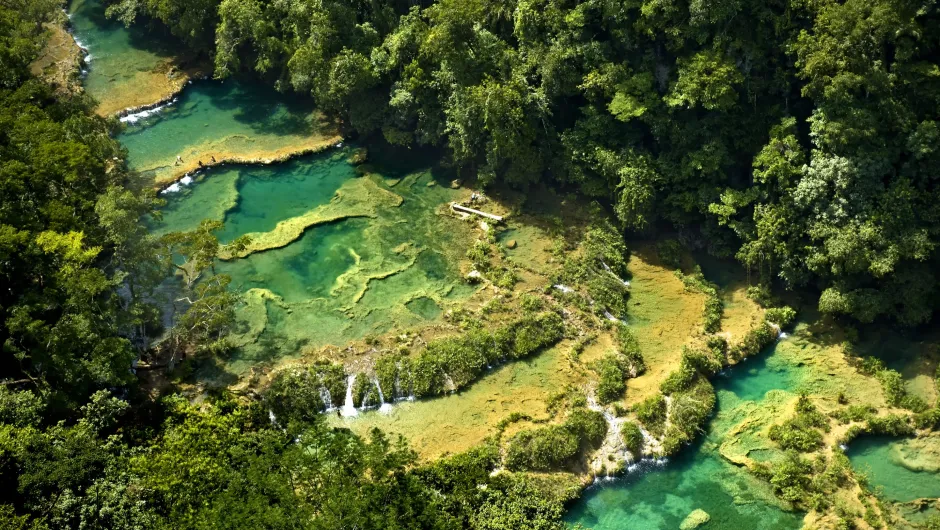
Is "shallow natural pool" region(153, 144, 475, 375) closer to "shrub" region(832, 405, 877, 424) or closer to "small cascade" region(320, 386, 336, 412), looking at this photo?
"small cascade" region(320, 386, 336, 412)

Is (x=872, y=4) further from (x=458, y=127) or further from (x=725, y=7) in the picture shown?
(x=458, y=127)

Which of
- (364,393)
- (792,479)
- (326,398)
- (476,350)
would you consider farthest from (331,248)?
(792,479)

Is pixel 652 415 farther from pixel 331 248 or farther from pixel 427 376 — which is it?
pixel 331 248

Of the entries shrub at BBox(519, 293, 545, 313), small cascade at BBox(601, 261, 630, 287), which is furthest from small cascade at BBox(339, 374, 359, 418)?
small cascade at BBox(601, 261, 630, 287)

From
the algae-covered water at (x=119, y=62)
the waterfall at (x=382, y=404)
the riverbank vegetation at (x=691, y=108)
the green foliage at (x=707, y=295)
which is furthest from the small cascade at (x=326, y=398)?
the algae-covered water at (x=119, y=62)

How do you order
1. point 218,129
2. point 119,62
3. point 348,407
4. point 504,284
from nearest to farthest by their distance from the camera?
point 348,407, point 504,284, point 218,129, point 119,62

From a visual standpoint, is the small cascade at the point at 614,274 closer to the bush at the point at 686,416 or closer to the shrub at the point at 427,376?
the bush at the point at 686,416

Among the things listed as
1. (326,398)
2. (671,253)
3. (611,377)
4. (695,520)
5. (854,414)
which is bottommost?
(695,520)

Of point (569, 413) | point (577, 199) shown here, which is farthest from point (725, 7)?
point (569, 413)
